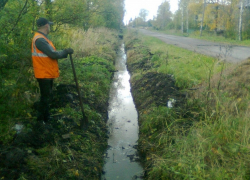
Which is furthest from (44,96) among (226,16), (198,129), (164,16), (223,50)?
(164,16)

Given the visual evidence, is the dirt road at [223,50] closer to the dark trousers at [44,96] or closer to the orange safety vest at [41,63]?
Result: the orange safety vest at [41,63]

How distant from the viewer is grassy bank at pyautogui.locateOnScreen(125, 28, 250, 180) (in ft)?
11.2

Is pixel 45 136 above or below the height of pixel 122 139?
above

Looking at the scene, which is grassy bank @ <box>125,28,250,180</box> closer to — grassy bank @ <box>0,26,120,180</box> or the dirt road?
the dirt road

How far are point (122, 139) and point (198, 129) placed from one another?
83.2 inches

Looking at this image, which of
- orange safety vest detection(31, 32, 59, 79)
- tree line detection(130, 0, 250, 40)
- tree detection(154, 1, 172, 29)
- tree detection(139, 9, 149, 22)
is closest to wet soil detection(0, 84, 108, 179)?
orange safety vest detection(31, 32, 59, 79)

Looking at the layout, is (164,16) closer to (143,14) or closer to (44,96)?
(143,14)

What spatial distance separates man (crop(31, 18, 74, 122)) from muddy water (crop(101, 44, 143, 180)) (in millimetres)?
1735

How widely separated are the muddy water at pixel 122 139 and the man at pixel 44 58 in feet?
5.69

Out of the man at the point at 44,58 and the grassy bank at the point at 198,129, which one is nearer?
the grassy bank at the point at 198,129

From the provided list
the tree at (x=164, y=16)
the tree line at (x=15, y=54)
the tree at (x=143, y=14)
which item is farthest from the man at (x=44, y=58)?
the tree at (x=143, y=14)

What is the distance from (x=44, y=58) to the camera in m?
4.20

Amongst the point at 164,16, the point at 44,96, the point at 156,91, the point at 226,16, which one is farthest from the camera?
the point at 164,16

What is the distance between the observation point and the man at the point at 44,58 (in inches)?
162
